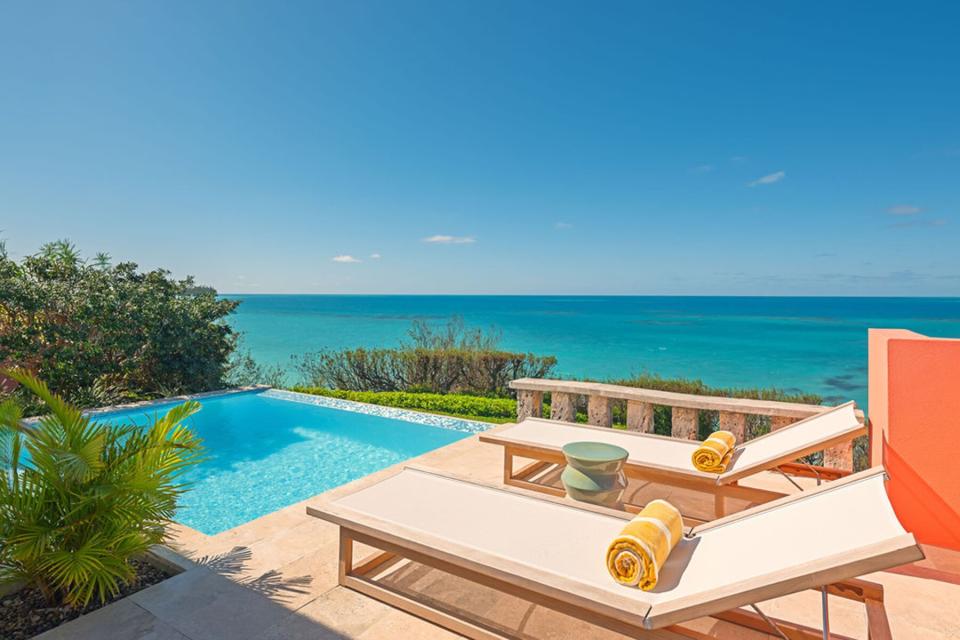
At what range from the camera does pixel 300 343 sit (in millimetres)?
28641

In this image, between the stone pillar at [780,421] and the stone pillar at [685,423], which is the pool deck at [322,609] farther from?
the stone pillar at [685,423]

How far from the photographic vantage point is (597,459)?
2629mm

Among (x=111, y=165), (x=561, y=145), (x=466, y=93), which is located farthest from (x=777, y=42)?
(x=111, y=165)

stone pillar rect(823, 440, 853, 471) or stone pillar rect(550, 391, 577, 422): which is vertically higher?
stone pillar rect(550, 391, 577, 422)

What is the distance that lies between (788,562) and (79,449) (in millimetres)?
2933

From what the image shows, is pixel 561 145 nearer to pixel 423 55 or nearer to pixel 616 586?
pixel 423 55

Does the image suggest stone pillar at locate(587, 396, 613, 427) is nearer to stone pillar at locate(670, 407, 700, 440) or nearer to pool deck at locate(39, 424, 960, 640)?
stone pillar at locate(670, 407, 700, 440)

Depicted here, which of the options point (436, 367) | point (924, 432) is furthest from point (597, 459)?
point (436, 367)

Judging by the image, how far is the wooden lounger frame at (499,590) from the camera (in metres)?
1.58

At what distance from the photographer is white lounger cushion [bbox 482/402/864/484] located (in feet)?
9.19

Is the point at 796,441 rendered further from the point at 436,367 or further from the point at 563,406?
the point at 436,367

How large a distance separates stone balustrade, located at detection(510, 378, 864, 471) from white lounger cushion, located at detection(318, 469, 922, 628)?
1.91m

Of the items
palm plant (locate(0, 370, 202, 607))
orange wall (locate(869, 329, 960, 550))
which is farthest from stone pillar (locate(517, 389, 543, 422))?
palm plant (locate(0, 370, 202, 607))

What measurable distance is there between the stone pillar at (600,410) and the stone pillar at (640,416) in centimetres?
20
